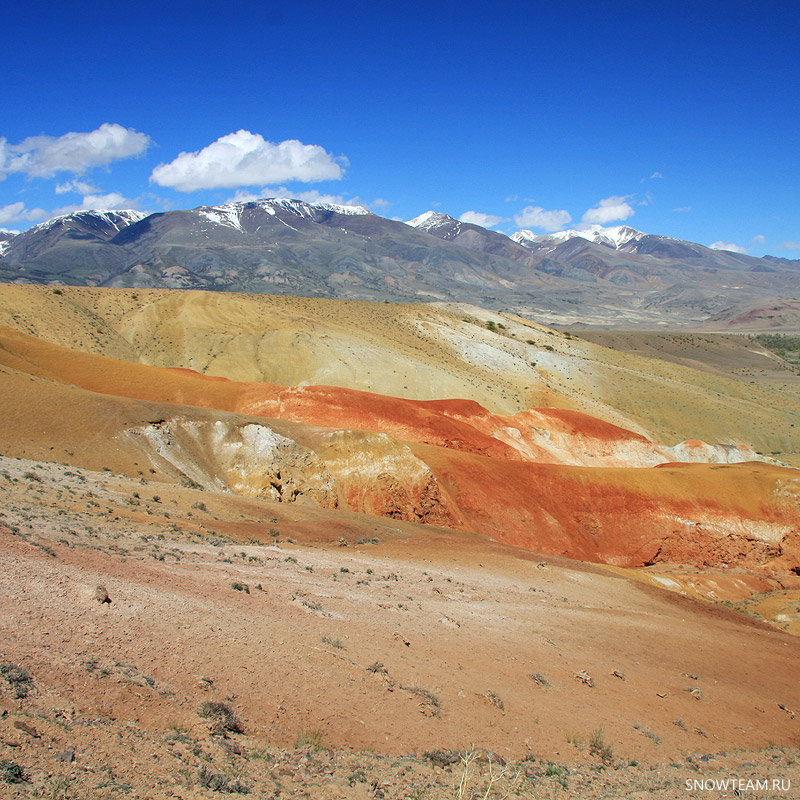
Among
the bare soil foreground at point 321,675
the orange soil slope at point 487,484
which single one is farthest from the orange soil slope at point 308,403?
the bare soil foreground at point 321,675

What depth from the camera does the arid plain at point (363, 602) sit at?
22.1 ft

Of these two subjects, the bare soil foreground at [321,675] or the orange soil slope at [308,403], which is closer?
A: the bare soil foreground at [321,675]

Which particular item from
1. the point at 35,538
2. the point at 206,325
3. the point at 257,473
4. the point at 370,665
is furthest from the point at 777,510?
the point at 206,325

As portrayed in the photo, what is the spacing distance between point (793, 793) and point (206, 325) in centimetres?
6104

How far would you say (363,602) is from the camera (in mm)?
12766

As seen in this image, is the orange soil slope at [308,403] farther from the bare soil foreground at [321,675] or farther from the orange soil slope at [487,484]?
the bare soil foreground at [321,675]

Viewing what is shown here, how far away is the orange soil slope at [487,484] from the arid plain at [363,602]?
156 mm

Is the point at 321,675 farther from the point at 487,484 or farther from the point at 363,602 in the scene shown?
the point at 487,484

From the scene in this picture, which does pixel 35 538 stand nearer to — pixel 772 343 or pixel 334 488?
pixel 334 488

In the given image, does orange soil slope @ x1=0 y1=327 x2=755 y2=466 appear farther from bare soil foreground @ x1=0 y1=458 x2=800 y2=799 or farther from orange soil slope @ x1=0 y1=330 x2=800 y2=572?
bare soil foreground @ x1=0 y1=458 x2=800 y2=799

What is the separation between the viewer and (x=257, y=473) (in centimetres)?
2688

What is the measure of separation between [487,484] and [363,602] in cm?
2013

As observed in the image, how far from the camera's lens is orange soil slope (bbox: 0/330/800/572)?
28922 millimetres

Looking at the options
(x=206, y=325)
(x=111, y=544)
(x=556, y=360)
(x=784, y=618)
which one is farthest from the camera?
(x=556, y=360)
